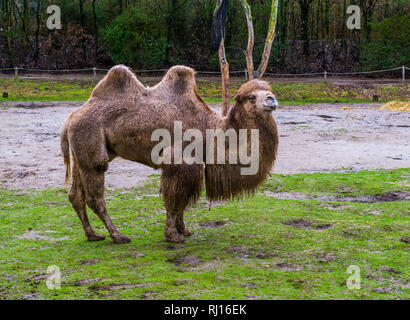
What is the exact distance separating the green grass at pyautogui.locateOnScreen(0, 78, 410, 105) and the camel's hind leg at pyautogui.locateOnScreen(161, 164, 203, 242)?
1880 cm

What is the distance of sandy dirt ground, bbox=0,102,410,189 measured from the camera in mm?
10727

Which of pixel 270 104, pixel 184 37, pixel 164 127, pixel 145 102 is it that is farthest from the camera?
pixel 184 37

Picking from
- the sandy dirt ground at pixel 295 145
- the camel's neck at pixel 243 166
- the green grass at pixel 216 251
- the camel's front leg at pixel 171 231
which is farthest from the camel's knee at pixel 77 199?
the sandy dirt ground at pixel 295 145

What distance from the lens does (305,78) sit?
3103cm

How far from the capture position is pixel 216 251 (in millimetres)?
6207

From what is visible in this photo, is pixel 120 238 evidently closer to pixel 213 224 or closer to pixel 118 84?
pixel 213 224

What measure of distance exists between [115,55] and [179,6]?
188 inches

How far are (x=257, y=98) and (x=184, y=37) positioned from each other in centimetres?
2831

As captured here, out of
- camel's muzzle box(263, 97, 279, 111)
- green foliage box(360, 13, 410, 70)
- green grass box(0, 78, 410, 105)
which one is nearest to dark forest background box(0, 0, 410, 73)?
green foliage box(360, 13, 410, 70)

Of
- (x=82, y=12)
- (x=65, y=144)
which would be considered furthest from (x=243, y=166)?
(x=82, y=12)

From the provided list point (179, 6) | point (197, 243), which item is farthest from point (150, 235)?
point (179, 6)

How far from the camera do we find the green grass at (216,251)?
5.00 m

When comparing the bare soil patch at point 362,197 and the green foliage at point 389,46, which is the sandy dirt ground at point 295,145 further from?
the green foliage at point 389,46

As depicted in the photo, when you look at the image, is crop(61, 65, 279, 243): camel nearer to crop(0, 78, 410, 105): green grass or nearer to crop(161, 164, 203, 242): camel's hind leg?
crop(161, 164, 203, 242): camel's hind leg
